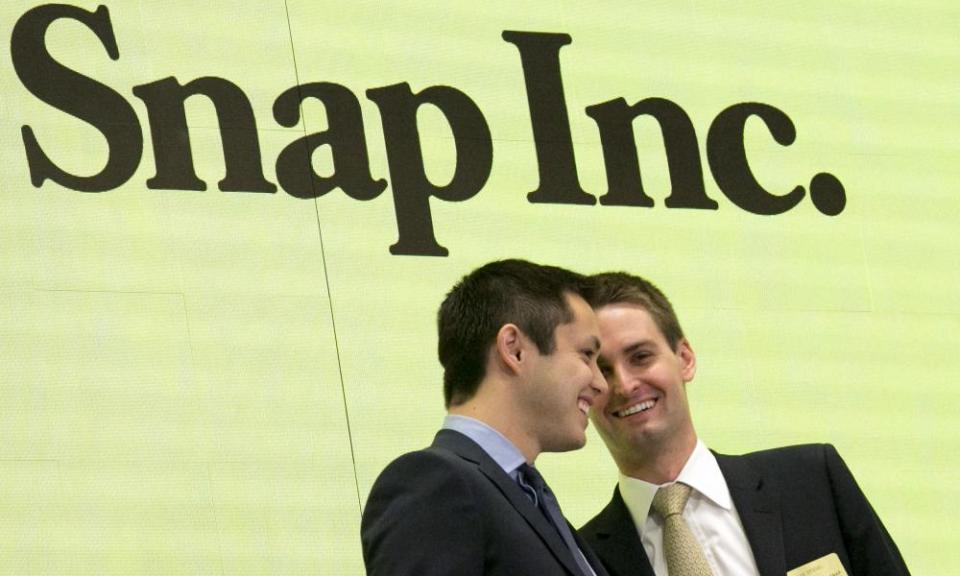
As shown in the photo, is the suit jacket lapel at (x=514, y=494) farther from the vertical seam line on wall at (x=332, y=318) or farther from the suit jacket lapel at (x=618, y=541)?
the vertical seam line on wall at (x=332, y=318)

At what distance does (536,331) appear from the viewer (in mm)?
2680

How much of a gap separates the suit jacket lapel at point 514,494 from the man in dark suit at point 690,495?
47cm

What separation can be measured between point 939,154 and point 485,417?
108 inches

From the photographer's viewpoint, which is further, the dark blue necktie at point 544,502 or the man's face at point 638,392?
the man's face at point 638,392

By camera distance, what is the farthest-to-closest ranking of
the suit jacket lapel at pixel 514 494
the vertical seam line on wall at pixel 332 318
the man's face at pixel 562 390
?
the vertical seam line on wall at pixel 332 318 → the man's face at pixel 562 390 → the suit jacket lapel at pixel 514 494

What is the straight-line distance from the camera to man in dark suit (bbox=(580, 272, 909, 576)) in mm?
2957

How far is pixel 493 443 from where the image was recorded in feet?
8.49

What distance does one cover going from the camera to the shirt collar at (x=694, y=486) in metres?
3.03

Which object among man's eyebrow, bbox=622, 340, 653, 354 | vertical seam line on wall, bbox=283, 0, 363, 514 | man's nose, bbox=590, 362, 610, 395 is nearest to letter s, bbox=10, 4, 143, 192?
vertical seam line on wall, bbox=283, 0, 363, 514

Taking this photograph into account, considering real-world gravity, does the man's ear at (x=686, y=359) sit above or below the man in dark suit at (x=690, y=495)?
above

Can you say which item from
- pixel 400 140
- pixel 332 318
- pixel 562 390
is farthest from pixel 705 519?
pixel 400 140

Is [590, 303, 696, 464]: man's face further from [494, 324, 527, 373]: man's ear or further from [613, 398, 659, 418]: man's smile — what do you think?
[494, 324, 527, 373]: man's ear

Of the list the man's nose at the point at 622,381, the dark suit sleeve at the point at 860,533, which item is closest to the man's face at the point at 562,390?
the man's nose at the point at 622,381

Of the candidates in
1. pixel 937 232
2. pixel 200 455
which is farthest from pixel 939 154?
pixel 200 455
